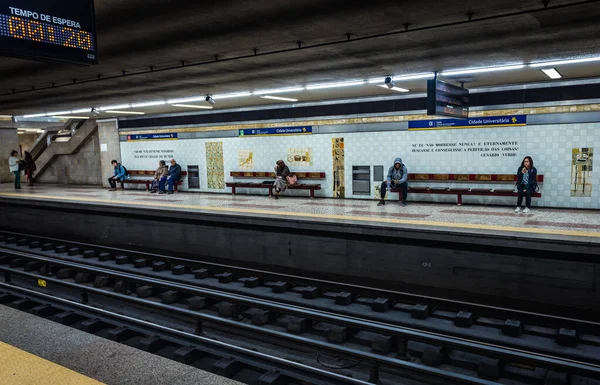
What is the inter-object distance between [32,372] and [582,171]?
1029 cm

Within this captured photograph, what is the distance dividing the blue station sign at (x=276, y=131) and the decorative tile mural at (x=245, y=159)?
0.57 meters

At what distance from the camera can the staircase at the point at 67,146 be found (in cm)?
1939

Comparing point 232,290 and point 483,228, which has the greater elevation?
point 483,228

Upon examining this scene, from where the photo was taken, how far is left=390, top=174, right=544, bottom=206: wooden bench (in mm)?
10445

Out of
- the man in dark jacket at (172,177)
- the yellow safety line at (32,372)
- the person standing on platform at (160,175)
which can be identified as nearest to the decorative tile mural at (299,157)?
the man in dark jacket at (172,177)

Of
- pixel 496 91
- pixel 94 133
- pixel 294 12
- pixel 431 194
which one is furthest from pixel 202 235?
pixel 94 133

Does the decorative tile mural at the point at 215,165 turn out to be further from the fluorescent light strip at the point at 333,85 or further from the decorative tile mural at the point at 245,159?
the fluorescent light strip at the point at 333,85

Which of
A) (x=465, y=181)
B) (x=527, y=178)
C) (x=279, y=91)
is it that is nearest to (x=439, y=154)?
(x=465, y=181)

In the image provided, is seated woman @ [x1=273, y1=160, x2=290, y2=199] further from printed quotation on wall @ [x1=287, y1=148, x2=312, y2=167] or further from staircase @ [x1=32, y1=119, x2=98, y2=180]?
staircase @ [x1=32, y1=119, x2=98, y2=180]

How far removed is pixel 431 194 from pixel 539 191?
7.96 feet

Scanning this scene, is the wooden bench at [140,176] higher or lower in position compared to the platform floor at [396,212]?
higher

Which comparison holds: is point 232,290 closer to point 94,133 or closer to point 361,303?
point 361,303

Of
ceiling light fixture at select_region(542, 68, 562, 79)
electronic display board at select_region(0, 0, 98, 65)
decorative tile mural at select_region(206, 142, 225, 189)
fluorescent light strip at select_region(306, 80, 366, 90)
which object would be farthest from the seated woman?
electronic display board at select_region(0, 0, 98, 65)

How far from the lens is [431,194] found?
1153 centimetres
